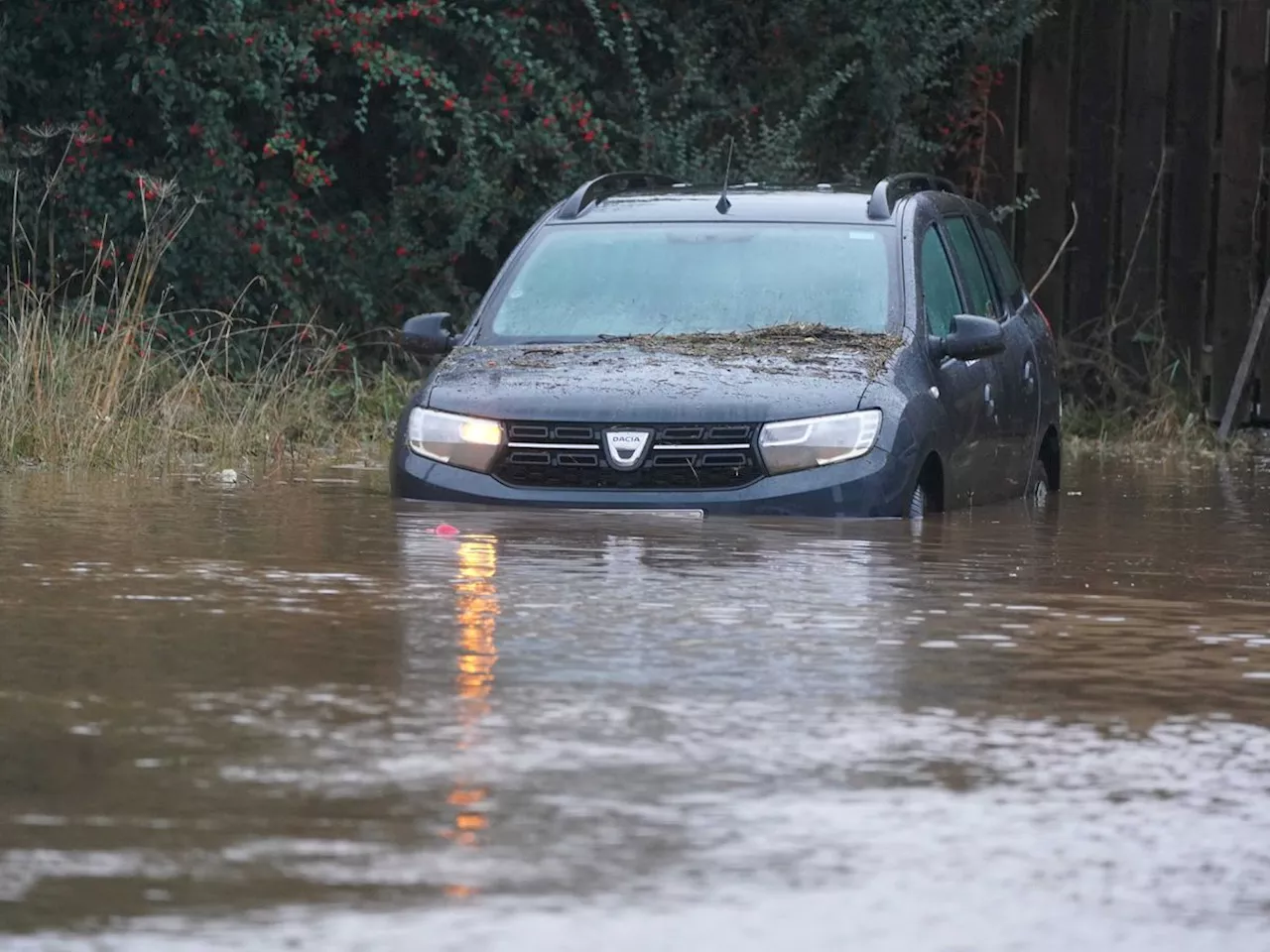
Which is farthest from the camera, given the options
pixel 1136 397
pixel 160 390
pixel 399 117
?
pixel 1136 397

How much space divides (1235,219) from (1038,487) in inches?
231

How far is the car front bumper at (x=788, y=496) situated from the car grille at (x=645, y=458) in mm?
38

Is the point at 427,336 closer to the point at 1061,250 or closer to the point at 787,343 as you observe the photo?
the point at 787,343

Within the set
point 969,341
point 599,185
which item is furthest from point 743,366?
point 599,185

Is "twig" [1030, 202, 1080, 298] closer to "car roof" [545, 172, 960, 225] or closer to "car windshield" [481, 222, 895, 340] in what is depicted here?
"car roof" [545, 172, 960, 225]

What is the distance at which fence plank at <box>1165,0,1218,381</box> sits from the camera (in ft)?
58.5

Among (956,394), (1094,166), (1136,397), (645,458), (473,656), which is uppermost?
(1094,166)

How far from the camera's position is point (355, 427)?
15.5 m

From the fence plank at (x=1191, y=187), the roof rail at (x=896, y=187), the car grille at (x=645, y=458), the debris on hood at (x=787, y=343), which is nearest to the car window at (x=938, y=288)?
the roof rail at (x=896, y=187)

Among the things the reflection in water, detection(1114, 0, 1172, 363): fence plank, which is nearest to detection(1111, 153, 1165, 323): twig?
detection(1114, 0, 1172, 363): fence plank

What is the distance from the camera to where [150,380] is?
48.8ft

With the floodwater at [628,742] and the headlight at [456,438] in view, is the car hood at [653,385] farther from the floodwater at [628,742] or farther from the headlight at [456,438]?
the floodwater at [628,742]

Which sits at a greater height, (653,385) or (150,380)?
(653,385)

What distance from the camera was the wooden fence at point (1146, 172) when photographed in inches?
698
